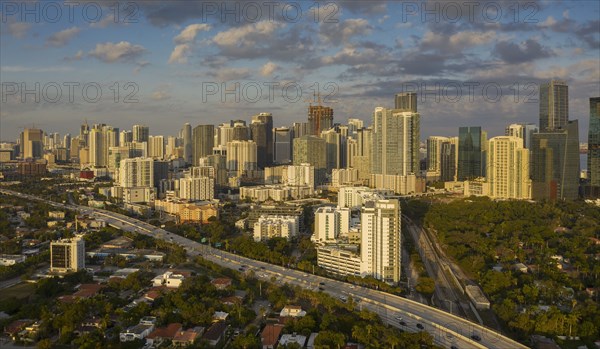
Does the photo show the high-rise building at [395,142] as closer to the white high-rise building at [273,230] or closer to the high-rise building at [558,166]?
the high-rise building at [558,166]

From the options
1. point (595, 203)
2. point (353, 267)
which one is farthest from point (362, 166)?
point (353, 267)

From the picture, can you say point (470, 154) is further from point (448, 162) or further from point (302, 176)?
point (302, 176)

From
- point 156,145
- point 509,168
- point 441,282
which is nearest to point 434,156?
point 509,168

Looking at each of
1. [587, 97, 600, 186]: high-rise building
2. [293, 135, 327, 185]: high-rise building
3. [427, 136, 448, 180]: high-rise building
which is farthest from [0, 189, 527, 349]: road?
[427, 136, 448, 180]: high-rise building

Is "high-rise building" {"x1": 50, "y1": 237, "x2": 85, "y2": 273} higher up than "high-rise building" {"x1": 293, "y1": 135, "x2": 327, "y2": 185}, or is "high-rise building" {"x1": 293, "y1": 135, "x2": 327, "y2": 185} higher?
"high-rise building" {"x1": 293, "y1": 135, "x2": 327, "y2": 185}

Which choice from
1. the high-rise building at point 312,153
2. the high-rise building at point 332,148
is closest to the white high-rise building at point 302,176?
the high-rise building at point 312,153

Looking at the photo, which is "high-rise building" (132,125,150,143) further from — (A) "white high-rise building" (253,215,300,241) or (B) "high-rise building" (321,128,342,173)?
(A) "white high-rise building" (253,215,300,241)
